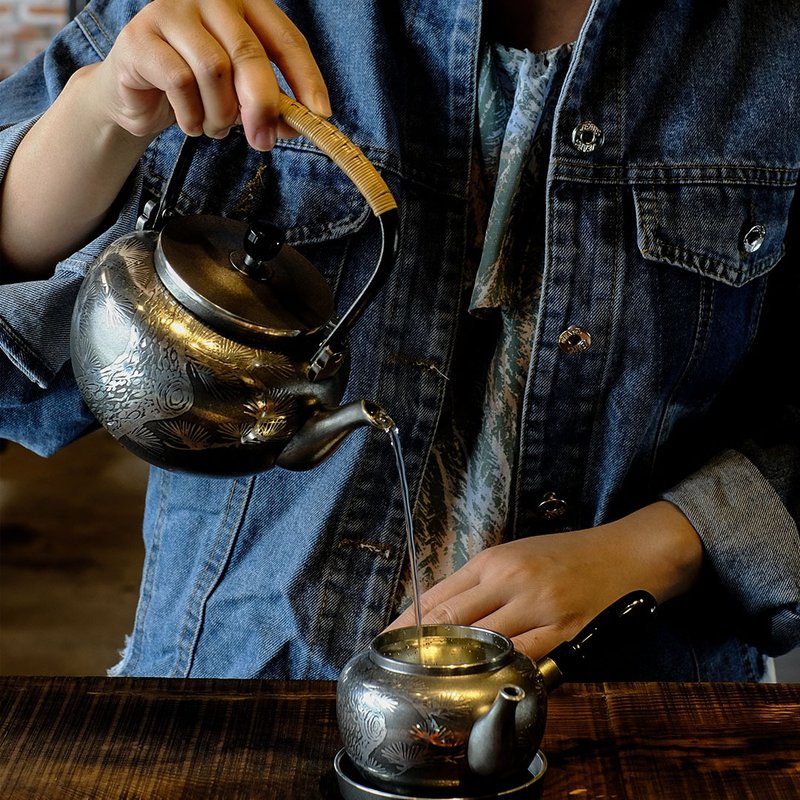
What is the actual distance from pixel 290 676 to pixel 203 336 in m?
0.48

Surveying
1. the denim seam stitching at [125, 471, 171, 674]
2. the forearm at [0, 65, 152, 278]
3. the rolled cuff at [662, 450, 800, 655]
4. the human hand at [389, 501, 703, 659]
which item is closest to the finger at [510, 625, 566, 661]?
the human hand at [389, 501, 703, 659]

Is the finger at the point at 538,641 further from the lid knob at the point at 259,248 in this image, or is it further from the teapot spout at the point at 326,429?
the lid knob at the point at 259,248

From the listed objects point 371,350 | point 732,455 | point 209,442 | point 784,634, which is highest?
point 209,442

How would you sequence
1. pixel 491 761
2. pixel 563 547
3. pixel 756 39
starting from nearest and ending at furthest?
pixel 491 761 → pixel 563 547 → pixel 756 39

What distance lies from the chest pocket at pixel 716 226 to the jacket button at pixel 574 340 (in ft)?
0.36

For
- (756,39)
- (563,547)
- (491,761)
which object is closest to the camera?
(491,761)

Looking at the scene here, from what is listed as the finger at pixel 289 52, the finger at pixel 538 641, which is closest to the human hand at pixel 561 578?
the finger at pixel 538 641

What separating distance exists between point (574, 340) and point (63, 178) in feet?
1.75

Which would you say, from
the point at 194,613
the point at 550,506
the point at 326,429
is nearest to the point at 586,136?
the point at 550,506

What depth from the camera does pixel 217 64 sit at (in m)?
0.80

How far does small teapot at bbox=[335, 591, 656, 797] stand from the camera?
0.74 metres

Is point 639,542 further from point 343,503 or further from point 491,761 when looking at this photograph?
point 491,761

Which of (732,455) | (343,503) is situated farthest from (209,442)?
(732,455)

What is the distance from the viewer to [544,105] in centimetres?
118
